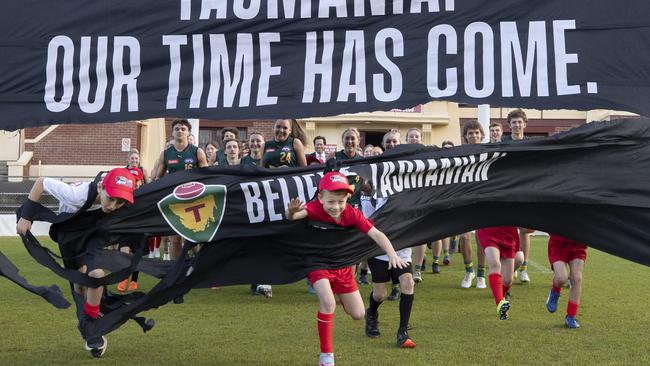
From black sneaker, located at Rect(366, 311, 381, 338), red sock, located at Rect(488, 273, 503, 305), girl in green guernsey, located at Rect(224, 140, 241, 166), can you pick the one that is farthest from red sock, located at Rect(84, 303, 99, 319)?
girl in green guernsey, located at Rect(224, 140, 241, 166)

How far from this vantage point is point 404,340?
261 inches

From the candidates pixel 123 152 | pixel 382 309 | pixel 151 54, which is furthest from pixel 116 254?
pixel 123 152

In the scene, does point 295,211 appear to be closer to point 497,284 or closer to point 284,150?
point 497,284

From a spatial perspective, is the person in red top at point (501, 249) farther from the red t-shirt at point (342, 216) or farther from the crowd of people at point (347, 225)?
the red t-shirt at point (342, 216)

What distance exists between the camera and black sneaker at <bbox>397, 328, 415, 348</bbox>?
6570mm

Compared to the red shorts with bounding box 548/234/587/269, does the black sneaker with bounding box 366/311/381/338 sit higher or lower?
lower

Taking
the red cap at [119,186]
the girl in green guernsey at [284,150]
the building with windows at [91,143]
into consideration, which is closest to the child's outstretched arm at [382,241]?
the red cap at [119,186]

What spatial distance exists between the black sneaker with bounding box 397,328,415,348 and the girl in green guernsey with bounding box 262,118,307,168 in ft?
10.3

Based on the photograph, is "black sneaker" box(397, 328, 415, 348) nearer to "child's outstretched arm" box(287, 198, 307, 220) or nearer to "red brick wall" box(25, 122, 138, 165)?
"child's outstretched arm" box(287, 198, 307, 220)

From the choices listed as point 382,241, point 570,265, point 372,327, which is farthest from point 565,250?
point 382,241

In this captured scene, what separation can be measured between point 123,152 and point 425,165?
2488 cm

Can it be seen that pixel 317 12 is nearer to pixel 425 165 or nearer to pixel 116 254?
pixel 425 165

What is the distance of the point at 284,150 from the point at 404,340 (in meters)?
3.43

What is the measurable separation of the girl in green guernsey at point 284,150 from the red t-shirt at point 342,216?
3.50m
